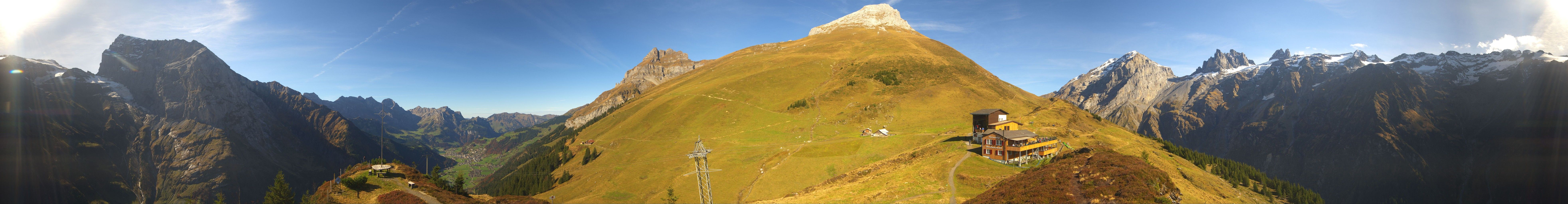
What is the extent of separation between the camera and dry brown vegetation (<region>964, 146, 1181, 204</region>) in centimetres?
3178

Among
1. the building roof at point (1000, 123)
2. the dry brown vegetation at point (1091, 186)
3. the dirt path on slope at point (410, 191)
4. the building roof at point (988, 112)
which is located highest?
the building roof at point (988, 112)

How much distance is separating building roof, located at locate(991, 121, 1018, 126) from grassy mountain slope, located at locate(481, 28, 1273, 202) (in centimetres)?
562

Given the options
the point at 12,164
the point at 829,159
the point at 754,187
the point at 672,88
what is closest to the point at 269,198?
the point at 754,187

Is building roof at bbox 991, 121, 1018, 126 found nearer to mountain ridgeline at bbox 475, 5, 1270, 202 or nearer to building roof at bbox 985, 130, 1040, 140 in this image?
mountain ridgeline at bbox 475, 5, 1270, 202

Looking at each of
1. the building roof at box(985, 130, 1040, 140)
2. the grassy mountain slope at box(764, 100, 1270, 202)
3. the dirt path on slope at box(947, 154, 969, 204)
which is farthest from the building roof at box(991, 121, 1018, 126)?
the dirt path on slope at box(947, 154, 969, 204)

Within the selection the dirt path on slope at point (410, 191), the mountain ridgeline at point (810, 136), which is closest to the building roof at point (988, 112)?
the mountain ridgeline at point (810, 136)

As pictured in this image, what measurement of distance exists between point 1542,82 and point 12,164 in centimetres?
52880

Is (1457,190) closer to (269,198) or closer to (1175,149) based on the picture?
(1175,149)

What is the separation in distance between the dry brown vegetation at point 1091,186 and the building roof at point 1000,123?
24.2m

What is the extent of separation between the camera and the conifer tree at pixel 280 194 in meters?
43.8

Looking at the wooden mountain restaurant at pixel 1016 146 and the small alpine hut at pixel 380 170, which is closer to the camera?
the small alpine hut at pixel 380 170

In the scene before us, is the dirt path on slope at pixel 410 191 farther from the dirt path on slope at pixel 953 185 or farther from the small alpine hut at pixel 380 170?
the dirt path on slope at pixel 953 185

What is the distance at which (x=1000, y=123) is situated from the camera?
7194 centimetres

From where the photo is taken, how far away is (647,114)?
A: 479 ft
